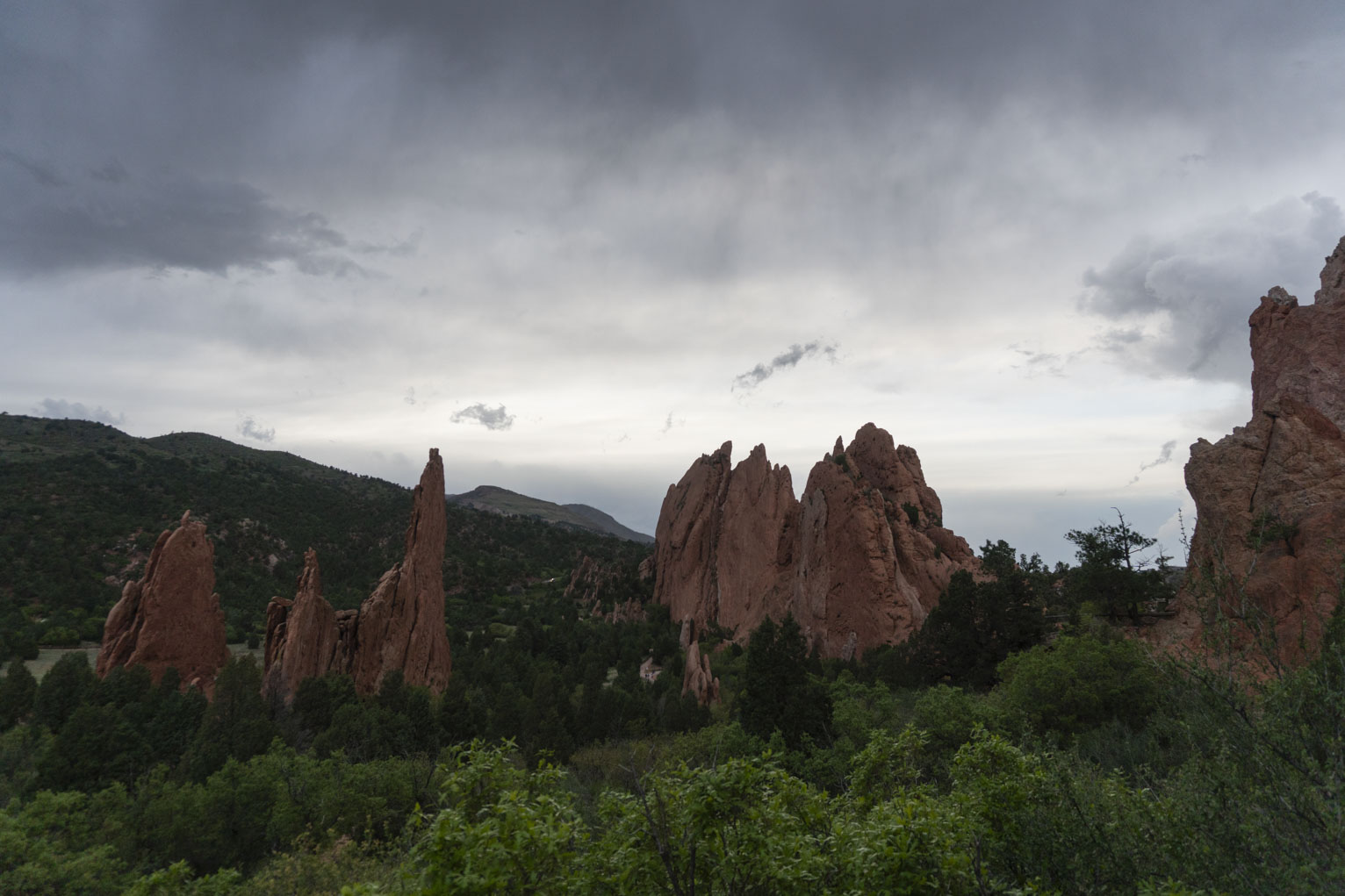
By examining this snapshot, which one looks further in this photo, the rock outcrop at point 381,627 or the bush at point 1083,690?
the rock outcrop at point 381,627

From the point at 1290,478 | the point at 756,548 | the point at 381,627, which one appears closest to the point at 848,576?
the point at 756,548

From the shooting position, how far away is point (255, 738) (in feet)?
98.9

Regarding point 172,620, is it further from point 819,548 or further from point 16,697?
point 819,548

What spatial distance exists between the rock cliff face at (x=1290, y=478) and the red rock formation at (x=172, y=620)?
1872 inches

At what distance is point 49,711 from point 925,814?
41.0 meters

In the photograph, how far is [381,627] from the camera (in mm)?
39906

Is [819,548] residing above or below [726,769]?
above

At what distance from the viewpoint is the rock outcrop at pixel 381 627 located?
36.9m

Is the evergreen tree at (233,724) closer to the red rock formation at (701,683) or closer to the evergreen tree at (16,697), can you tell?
the evergreen tree at (16,697)

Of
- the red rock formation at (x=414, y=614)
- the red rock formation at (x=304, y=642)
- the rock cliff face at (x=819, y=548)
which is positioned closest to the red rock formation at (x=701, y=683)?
the rock cliff face at (x=819, y=548)

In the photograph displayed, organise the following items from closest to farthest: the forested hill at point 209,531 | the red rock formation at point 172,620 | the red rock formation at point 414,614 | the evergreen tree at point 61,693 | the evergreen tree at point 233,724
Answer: the evergreen tree at point 233,724
the evergreen tree at point 61,693
the red rock formation at point 172,620
the red rock formation at point 414,614
the forested hill at point 209,531

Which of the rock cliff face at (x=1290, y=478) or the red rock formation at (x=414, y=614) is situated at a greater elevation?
the rock cliff face at (x=1290, y=478)

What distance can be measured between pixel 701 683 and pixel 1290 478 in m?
32.9

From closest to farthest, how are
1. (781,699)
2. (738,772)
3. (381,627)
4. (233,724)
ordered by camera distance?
(738,772), (233,724), (781,699), (381,627)
